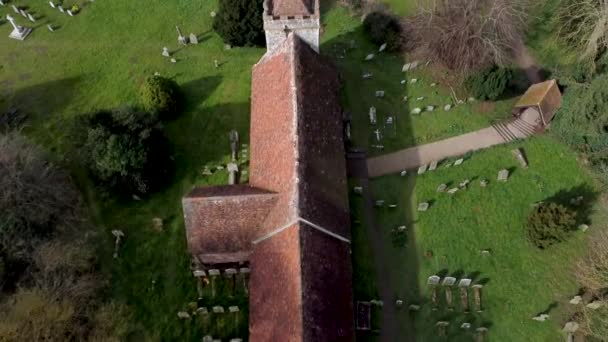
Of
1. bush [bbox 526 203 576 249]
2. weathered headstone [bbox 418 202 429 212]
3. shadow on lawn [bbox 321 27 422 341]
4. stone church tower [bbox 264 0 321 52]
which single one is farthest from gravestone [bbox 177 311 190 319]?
bush [bbox 526 203 576 249]

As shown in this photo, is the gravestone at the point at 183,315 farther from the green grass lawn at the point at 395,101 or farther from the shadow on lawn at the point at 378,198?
the green grass lawn at the point at 395,101

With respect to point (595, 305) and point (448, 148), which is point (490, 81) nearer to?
point (448, 148)

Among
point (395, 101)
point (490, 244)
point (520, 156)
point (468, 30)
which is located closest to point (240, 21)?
point (395, 101)

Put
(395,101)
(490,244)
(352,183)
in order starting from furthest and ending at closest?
(395,101), (352,183), (490,244)

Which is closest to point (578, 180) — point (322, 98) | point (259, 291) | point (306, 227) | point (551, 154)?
point (551, 154)

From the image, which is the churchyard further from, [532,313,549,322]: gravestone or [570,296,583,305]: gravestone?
[570,296,583,305]: gravestone

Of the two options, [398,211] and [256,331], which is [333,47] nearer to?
[398,211]
